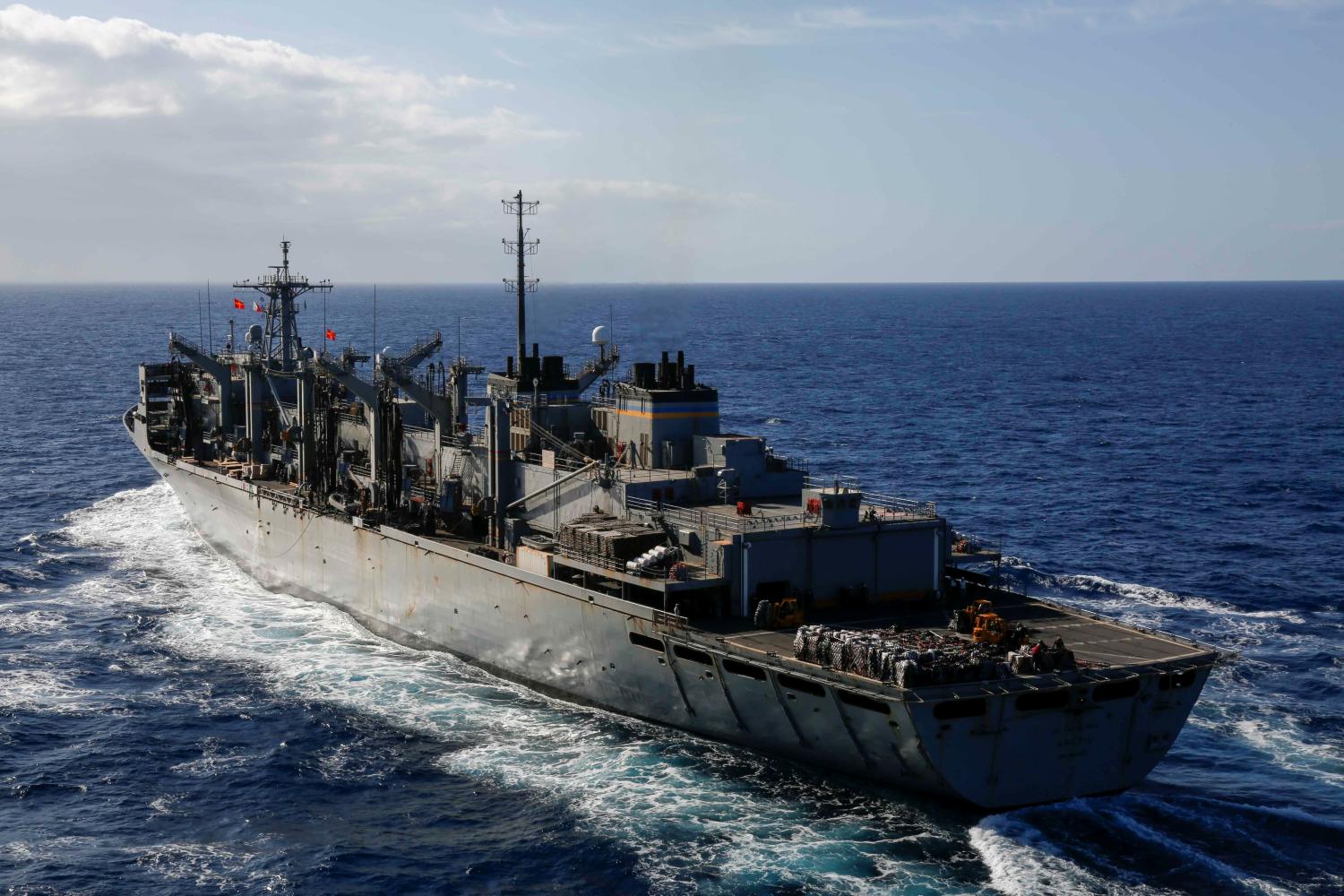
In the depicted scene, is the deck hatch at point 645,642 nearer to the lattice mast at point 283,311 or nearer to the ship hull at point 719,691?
the ship hull at point 719,691

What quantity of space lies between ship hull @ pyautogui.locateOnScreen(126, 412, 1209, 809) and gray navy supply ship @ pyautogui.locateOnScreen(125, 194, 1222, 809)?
7 cm

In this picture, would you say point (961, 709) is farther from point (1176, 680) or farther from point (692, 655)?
point (692, 655)

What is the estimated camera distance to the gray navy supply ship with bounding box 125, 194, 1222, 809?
29.3m

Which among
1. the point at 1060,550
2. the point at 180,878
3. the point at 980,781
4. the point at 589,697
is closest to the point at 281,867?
the point at 180,878

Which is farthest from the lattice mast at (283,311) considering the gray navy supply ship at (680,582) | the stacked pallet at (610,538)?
the stacked pallet at (610,538)

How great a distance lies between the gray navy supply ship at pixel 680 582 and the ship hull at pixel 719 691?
7cm

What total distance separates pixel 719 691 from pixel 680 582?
3.10 m

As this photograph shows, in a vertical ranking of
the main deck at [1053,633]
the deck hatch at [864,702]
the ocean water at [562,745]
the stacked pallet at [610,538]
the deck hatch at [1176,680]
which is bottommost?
the ocean water at [562,745]

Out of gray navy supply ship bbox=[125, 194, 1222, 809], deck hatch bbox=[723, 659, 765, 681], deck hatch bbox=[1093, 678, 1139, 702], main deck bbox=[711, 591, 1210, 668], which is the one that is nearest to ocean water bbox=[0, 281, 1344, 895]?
gray navy supply ship bbox=[125, 194, 1222, 809]

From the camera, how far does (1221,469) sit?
231ft

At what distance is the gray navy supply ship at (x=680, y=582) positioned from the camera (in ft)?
96.2

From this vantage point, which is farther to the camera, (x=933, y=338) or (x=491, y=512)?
(x=933, y=338)

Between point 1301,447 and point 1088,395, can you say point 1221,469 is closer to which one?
point 1301,447

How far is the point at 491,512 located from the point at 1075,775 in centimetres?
2108
